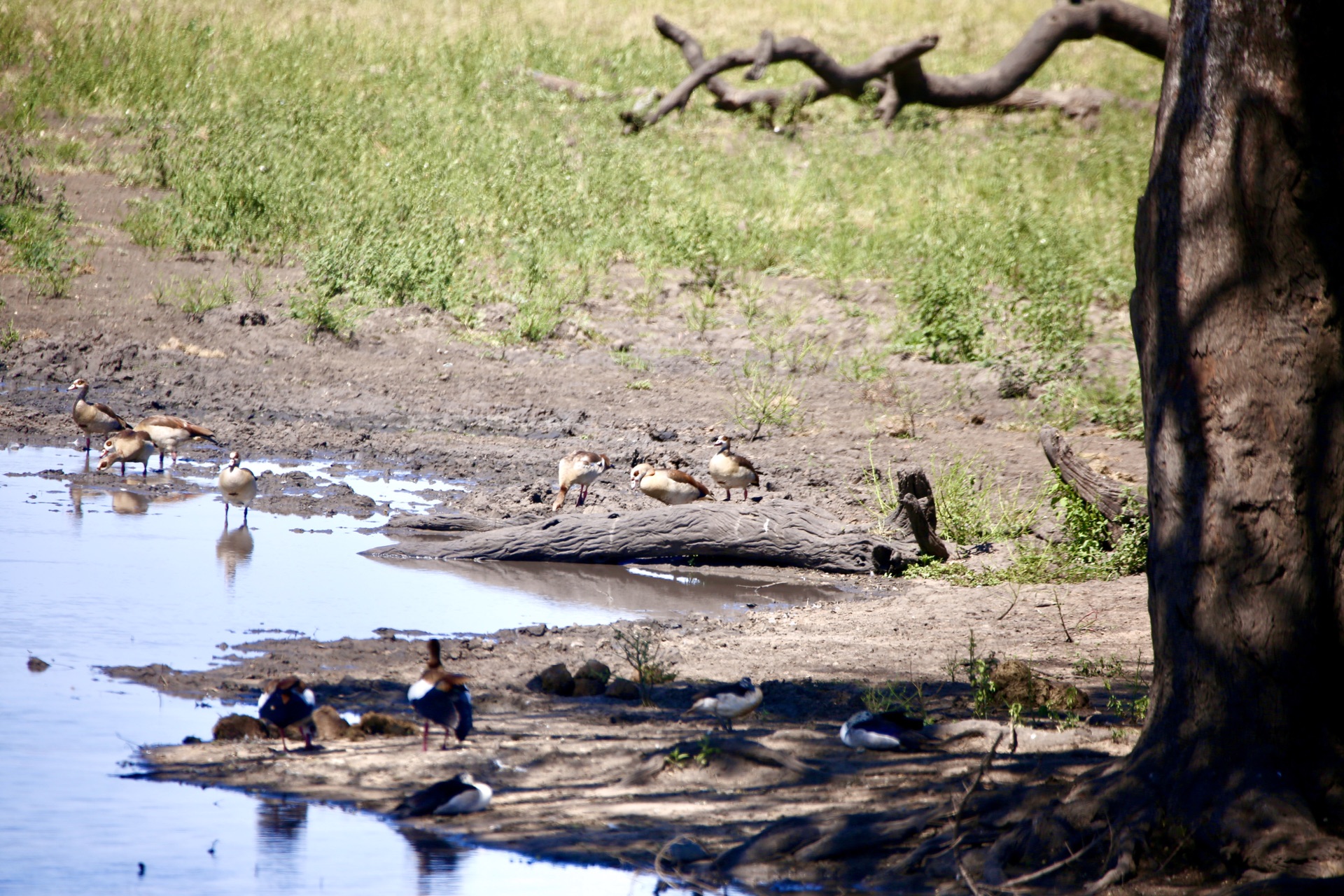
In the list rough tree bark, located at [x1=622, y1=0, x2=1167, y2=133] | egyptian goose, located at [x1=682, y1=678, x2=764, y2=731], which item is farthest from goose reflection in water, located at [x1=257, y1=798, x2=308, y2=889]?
rough tree bark, located at [x1=622, y1=0, x2=1167, y2=133]

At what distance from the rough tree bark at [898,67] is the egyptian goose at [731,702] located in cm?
1617

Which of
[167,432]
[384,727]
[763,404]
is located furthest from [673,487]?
[384,727]

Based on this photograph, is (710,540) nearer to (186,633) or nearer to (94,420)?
(186,633)

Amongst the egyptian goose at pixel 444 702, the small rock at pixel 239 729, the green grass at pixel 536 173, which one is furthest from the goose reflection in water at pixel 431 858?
the green grass at pixel 536 173

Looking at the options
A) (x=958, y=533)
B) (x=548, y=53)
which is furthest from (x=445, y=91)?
(x=958, y=533)

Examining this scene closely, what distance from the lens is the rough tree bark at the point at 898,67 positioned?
21391 millimetres

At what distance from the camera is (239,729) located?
229 inches

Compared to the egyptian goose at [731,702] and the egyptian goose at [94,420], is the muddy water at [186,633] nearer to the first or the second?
the egyptian goose at [94,420]

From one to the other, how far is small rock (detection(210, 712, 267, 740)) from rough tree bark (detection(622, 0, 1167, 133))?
1648cm

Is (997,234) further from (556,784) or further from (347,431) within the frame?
(556,784)

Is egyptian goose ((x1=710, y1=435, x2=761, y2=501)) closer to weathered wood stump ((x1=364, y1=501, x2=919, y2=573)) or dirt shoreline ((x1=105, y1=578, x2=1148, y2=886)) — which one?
weathered wood stump ((x1=364, y1=501, x2=919, y2=573))

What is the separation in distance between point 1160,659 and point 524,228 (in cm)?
1383

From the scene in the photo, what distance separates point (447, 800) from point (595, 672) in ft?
5.86

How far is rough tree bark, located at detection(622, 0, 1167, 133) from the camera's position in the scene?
2139 centimetres
